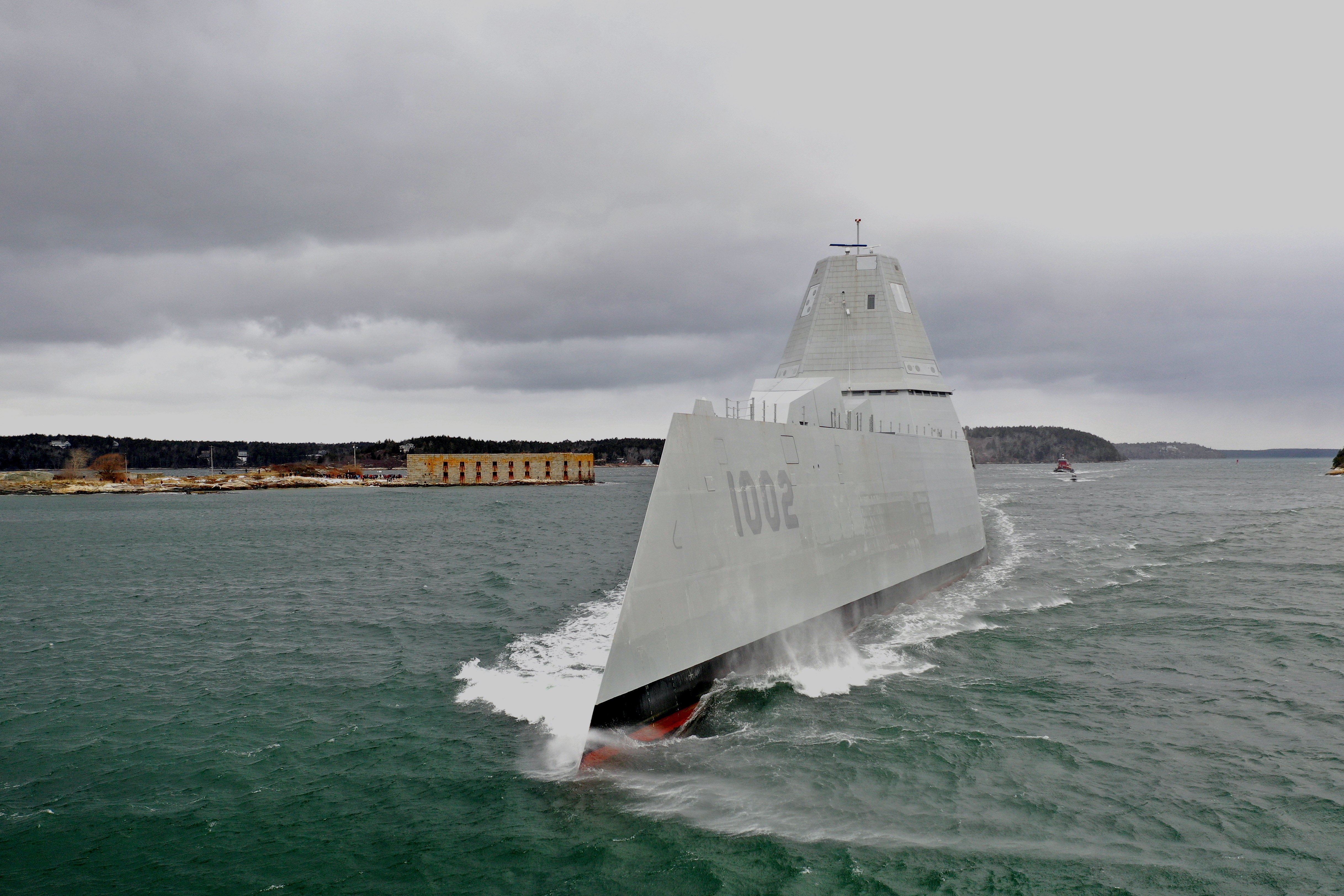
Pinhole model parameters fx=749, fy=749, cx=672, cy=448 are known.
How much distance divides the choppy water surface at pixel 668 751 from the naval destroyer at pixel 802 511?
2.24 feet

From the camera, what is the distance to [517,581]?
22438 millimetres

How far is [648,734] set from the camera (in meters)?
9.43

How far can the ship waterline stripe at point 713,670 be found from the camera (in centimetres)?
922

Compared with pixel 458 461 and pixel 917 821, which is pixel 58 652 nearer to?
pixel 917 821

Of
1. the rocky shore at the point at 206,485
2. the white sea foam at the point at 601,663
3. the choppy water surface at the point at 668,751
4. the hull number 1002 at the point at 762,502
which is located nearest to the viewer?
the choppy water surface at the point at 668,751

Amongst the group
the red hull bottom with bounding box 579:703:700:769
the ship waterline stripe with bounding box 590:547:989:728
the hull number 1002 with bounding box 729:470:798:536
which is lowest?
the red hull bottom with bounding box 579:703:700:769

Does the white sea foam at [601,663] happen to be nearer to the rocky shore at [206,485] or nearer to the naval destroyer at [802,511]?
the naval destroyer at [802,511]

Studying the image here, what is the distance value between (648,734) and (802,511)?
5340 mm

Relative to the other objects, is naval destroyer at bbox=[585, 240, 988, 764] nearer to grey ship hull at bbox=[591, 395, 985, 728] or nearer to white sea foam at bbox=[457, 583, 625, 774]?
grey ship hull at bbox=[591, 395, 985, 728]

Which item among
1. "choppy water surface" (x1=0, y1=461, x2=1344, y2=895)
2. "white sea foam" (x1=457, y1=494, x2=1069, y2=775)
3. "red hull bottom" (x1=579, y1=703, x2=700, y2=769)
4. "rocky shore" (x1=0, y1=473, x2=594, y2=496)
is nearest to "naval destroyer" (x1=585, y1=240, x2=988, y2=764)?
"red hull bottom" (x1=579, y1=703, x2=700, y2=769)

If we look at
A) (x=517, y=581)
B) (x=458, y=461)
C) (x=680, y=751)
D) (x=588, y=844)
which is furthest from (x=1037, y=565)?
(x=458, y=461)

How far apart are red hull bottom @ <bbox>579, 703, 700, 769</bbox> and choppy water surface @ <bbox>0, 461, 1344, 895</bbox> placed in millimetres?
220

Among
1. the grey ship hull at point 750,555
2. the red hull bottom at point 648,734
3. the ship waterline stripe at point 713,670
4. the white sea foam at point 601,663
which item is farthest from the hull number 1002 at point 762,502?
the red hull bottom at point 648,734

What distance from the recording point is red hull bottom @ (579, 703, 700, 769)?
343 inches
